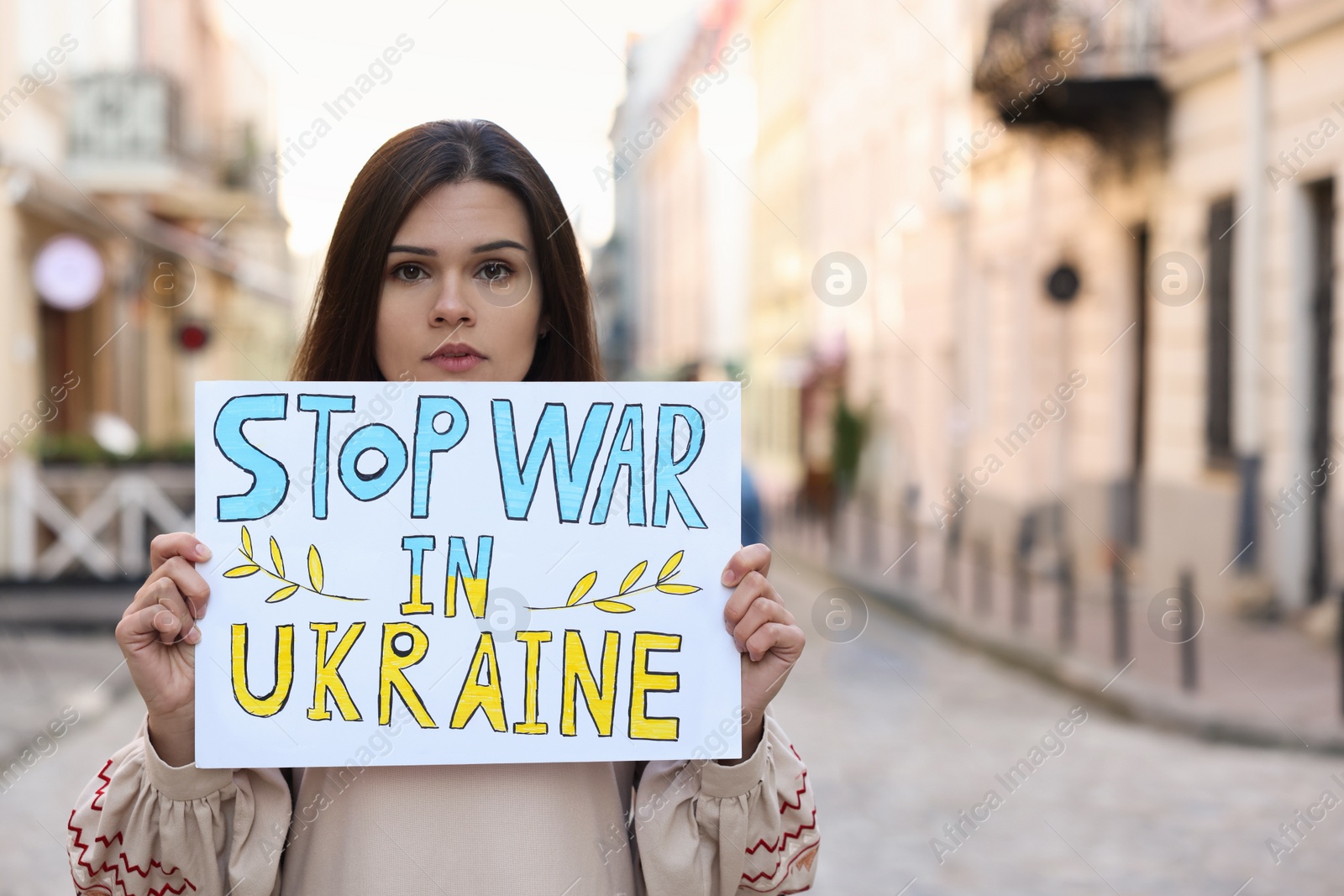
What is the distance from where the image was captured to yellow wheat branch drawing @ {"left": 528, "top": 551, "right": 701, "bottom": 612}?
6.37 ft

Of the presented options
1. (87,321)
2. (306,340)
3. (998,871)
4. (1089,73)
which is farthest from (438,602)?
(87,321)

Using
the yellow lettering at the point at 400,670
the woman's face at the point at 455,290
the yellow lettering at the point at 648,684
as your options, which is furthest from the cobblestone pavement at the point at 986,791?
the woman's face at the point at 455,290

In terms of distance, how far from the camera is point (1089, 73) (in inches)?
555

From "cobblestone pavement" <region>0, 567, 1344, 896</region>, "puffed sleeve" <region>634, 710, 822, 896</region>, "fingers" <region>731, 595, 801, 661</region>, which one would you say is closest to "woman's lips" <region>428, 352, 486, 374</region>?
"fingers" <region>731, 595, 801, 661</region>

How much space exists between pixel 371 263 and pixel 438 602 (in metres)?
0.48

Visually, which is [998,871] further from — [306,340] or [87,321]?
[87,321]

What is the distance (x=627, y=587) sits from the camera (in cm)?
195

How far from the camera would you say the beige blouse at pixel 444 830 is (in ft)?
5.90

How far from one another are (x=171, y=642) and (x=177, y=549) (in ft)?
0.39

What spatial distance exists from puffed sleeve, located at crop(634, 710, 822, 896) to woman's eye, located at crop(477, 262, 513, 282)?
72cm

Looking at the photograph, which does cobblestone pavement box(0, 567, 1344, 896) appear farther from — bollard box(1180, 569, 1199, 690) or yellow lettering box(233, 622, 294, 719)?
yellow lettering box(233, 622, 294, 719)

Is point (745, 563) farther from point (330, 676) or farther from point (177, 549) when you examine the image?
point (177, 549)

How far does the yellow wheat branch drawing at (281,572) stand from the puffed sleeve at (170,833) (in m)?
0.24

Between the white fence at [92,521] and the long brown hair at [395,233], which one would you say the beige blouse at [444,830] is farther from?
the white fence at [92,521]
